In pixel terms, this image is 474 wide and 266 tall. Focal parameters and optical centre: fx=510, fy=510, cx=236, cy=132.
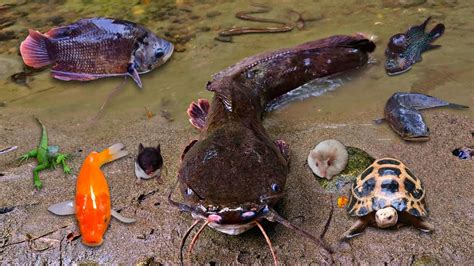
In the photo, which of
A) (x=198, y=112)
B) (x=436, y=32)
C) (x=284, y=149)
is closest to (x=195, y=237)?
(x=284, y=149)

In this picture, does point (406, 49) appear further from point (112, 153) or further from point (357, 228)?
point (112, 153)

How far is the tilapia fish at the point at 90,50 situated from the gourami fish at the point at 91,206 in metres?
1.40

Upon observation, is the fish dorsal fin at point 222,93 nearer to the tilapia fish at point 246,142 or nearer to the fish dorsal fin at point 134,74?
the tilapia fish at point 246,142

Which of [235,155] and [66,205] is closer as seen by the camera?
[235,155]

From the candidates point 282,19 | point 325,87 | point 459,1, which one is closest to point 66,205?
point 325,87

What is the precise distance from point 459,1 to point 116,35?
12.1 feet

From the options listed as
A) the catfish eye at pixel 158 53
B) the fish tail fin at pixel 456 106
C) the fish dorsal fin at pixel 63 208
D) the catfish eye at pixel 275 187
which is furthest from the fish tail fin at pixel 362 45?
the fish dorsal fin at pixel 63 208

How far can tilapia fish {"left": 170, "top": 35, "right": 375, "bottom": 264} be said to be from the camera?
2.67 m

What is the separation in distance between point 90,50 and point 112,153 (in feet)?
4.56

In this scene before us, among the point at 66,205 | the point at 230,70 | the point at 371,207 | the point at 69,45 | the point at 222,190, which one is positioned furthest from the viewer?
the point at 69,45

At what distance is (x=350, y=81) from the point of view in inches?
179

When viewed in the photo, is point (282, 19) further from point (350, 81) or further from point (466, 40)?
point (466, 40)

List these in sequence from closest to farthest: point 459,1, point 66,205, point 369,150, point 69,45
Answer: point 66,205, point 369,150, point 69,45, point 459,1

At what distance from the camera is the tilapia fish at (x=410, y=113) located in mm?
3631
